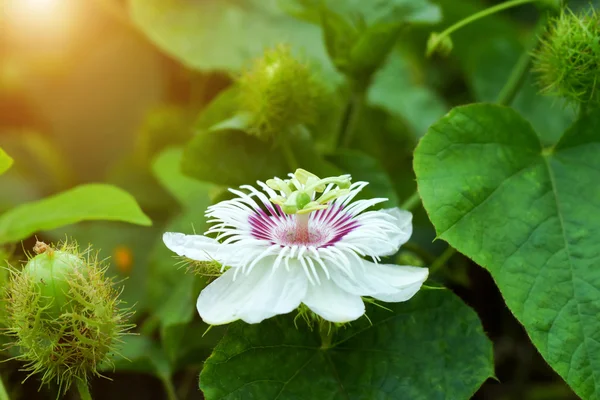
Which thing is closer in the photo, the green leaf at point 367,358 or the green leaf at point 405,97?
the green leaf at point 367,358

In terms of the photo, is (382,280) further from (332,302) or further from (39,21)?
(39,21)

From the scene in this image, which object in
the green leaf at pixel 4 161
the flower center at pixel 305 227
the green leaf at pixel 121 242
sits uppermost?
the green leaf at pixel 4 161

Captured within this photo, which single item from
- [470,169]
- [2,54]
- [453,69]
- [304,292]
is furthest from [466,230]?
[2,54]

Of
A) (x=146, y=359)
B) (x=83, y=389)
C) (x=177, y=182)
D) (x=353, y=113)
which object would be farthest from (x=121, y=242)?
(x=83, y=389)

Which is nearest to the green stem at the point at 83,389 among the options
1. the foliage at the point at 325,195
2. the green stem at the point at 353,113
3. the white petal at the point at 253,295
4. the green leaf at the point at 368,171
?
the foliage at the point at 325,195

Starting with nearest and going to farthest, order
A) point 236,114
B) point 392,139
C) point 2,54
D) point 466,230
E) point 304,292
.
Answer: point 304,292 → point 466,230 → point 236,114 → point 392,139 → point 2,54

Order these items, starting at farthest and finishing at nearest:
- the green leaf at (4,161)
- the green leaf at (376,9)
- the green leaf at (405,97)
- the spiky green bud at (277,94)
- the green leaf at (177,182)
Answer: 1. the green leaf at (405,97)
2. the green leaf at (177,182)
3. the green leaf at (376,9)
4. the spiky green bud at (277,94)
5. the green leaf at (4,161)

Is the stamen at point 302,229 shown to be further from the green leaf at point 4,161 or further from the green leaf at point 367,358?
the green leaf at point 4,161

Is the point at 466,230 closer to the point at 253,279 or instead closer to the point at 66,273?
the point at 253,279
